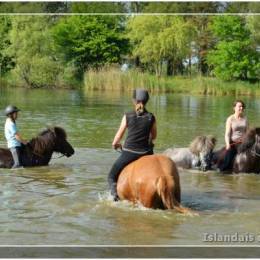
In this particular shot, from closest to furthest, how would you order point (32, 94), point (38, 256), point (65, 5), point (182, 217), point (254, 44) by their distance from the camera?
1. point (38, 256)
2. point (182, 217)
3. point (65, 5)
4. point (254, 44)
5. point (32, 94)

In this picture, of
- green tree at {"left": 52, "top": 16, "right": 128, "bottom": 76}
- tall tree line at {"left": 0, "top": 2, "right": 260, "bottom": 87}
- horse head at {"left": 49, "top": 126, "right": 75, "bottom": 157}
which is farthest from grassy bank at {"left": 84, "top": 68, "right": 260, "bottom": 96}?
horse head at {"left": 49, "top": 126, "right": 75, "bottom": 157}

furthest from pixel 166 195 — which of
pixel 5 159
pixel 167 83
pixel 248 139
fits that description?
pixel 167 83

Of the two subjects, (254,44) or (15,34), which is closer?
(254,44)

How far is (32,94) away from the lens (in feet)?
100

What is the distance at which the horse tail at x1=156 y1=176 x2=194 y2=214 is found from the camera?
8172 mm

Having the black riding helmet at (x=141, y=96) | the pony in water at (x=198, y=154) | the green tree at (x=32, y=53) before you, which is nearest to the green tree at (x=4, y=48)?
the green tree at (x=32, y=53)

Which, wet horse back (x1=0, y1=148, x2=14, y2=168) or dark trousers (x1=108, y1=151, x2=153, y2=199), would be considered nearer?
dark trousers (x1=108, y1=151, x2=153, y2=199)

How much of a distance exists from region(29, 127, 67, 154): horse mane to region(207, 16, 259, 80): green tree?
5.76 m

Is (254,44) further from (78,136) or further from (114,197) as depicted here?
(114,197)

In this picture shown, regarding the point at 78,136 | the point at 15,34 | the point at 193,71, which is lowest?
the point at 78,136

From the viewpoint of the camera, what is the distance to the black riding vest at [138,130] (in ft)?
29.2

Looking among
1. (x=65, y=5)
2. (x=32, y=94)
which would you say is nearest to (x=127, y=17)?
(x=65, y=5)

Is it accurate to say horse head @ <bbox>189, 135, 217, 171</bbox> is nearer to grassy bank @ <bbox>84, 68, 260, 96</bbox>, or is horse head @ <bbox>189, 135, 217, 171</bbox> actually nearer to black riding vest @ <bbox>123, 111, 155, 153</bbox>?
black riding vest @ <bbox>123, 111, 155, 153</bbox>

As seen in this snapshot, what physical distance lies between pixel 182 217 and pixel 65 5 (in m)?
5.91
